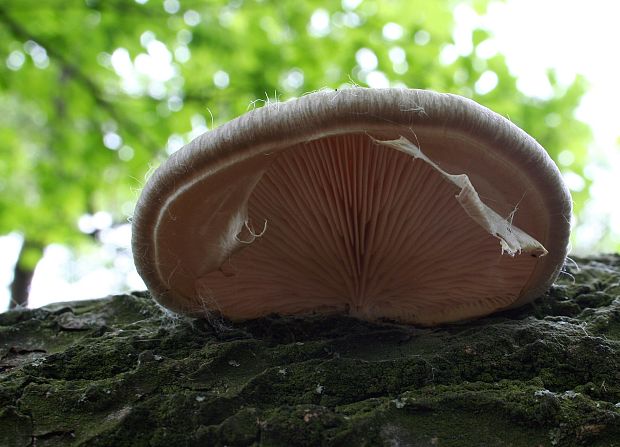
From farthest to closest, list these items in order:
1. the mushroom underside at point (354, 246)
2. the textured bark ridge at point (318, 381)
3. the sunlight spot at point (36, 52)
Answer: the sunlight spot at point (36, 52), the mushroom underside at point (354, 246), the textured bark ridge at point (318, 381)

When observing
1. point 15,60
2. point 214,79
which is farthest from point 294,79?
point 15,60

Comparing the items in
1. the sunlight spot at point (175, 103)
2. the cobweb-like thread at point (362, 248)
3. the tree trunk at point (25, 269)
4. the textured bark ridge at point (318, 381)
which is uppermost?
the sunlight spot at point (175, 103)

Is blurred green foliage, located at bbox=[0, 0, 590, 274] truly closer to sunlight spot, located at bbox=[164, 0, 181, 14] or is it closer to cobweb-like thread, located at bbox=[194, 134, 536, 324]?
sunlight spot, located at bbox=[164, 0, 181, 14]

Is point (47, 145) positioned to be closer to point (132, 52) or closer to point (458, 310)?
point (132, 52)

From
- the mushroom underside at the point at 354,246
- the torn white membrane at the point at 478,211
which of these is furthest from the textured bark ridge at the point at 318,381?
the torn white membrane at the point at 478,211

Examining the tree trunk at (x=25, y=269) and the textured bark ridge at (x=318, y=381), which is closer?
the textured bark ridge at (x=318, y=381)

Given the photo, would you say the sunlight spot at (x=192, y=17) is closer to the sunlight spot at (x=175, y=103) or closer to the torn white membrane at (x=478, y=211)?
the sunlight spot at (x=175, y=103)

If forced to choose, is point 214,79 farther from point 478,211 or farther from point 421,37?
point 478,211
